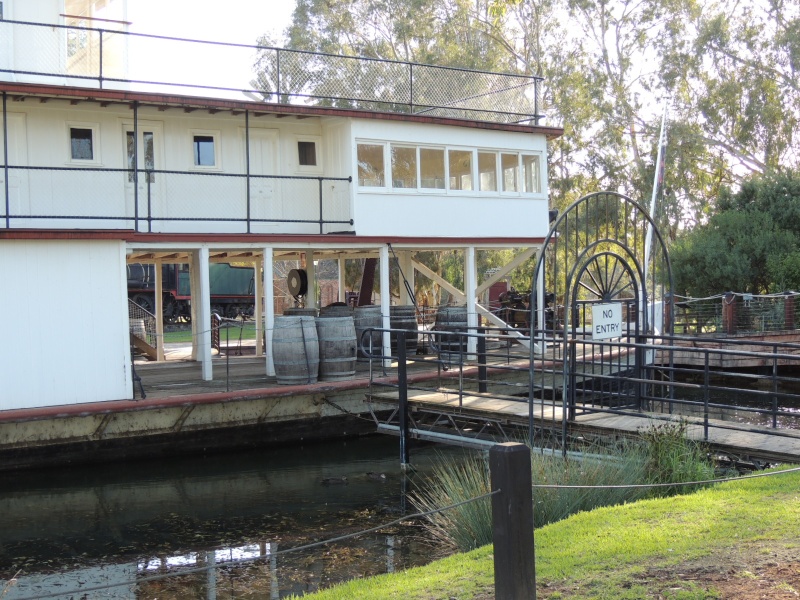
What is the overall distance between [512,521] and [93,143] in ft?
48.2

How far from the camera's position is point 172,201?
1798 centimetres

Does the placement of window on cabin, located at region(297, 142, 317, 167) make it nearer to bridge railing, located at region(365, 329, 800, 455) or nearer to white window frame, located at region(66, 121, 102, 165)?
white window frame, located at region(66, 121, 102, 165)

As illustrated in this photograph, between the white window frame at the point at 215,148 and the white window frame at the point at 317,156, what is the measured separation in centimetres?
165

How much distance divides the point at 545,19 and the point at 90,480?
35130 millimetres

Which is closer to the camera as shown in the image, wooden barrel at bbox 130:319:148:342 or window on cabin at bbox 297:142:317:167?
window on cabin at bbox 297:142:317:167

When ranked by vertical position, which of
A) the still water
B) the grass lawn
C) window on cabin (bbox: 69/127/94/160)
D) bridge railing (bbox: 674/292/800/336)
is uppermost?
window on cabin (bbox: 69/127/94/160)

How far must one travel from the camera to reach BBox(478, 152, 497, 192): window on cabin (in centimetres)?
2137

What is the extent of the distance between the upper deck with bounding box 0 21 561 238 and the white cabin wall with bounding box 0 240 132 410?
145 centimetres

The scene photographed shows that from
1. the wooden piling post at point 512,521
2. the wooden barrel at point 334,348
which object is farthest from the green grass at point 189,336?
the wooden piling post at point 512,521

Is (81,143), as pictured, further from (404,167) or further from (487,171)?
(487,171)

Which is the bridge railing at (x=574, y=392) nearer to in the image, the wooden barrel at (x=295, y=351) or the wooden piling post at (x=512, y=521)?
the wooden barrel at (x=295, y=351)

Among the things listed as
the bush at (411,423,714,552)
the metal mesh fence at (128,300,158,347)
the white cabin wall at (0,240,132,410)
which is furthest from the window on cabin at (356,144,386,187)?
the bush at (411,423,714,552)

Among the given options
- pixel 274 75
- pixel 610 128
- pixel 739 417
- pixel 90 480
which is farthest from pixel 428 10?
pixel 90 480

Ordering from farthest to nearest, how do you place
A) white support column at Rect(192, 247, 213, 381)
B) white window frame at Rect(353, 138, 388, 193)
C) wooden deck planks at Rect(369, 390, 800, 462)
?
1. white window frame at Rect(353, 138, 388, 193)
2. white support column at Rect(192, 247, 213, 381)
3. wooden deck planks at Rect(369, 390, 800, 462)
